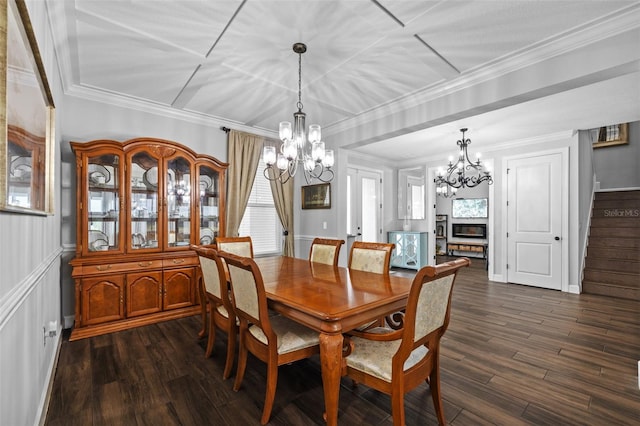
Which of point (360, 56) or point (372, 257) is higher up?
point (360, 56)

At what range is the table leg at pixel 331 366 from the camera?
152cm

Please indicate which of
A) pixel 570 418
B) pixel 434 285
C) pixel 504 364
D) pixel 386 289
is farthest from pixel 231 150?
pixel 570 418

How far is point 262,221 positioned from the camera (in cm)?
478

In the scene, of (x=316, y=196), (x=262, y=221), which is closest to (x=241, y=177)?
(x=262, y=221)

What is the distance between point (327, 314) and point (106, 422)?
151cm

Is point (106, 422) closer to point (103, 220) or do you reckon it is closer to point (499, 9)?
point (103, 220)

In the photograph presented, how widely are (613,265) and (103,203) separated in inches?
288

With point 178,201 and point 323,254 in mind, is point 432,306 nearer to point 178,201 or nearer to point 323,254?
point 323,254

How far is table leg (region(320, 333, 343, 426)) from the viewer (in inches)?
59.8

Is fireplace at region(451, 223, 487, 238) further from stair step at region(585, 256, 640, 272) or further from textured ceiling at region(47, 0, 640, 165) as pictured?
textured ceiling at region(47, 0, 640, 165)

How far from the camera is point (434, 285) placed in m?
1.50

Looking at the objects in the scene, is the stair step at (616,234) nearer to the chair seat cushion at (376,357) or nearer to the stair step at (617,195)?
the stair step at (617,195)

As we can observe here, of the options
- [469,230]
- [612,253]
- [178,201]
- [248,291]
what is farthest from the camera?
[469,230]

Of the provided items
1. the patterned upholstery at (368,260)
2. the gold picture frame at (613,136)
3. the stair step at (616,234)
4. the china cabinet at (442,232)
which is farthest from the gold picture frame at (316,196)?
the china cabinet at (442,232)
